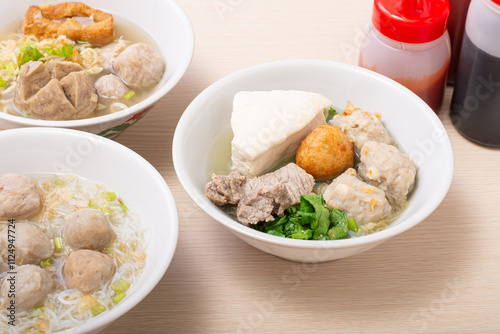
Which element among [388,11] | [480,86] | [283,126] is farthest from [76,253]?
[480,86]

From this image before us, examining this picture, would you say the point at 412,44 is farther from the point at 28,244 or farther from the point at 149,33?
the point at 28,244

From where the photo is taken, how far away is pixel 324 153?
5.41ft

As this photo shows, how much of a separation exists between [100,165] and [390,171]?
793mm

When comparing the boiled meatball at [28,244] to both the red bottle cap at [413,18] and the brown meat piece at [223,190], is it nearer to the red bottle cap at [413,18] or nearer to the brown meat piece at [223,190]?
the brown meat piece at [223,190]

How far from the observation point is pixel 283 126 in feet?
5.46

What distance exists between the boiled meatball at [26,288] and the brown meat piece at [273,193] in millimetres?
499

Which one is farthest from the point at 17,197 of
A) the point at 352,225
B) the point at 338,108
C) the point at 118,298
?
the point at 338,108

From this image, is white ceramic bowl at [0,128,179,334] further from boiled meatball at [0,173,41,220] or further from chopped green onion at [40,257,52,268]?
chopped green onion at [40,257,52,268]

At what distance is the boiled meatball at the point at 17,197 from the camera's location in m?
1.54

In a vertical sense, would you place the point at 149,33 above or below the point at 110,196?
above

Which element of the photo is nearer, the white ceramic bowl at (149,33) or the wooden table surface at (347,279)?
the wooden table surface at (347,279)

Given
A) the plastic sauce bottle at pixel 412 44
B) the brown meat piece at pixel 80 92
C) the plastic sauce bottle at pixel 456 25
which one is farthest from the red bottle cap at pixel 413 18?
the brown meat piece at pixel 80 92

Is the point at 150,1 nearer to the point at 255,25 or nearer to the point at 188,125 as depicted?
the point at 255,25

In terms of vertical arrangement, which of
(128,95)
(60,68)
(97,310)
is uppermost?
(60,68)
